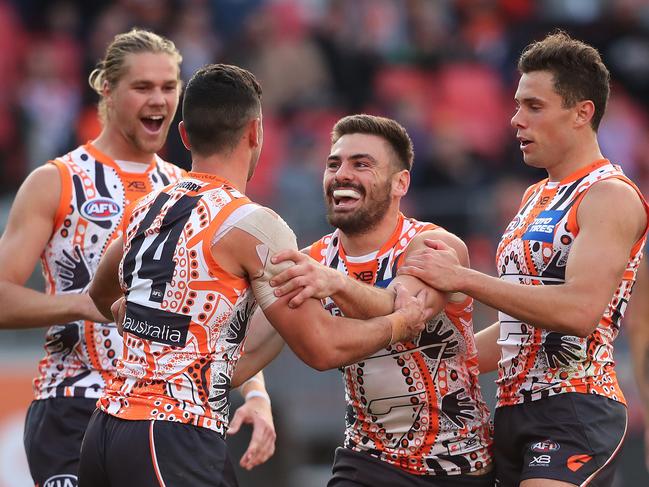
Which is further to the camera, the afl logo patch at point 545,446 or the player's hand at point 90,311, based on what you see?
the player's hand at point 90,311

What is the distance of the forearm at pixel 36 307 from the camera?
19.7 ft

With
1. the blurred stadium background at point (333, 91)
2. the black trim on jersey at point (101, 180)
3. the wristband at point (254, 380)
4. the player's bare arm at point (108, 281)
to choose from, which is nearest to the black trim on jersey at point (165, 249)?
the player's bare arm at point (108, 281)

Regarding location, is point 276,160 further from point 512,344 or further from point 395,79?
point 512,344

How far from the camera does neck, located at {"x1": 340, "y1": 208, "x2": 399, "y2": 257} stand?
5863 millimetres

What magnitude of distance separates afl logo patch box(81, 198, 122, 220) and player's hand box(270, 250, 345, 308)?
5.85 ft

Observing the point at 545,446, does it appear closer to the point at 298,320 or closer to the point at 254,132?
the point at 298,320

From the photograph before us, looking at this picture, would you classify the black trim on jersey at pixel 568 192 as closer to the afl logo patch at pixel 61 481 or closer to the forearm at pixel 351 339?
the forearm at pixel 351 339

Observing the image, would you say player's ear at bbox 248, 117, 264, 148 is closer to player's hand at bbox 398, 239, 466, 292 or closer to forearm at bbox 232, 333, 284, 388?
player's hand at bbox 398, 239, 466, 292

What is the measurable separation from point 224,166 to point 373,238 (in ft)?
3.70

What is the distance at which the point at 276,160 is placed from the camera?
1298 centimetres

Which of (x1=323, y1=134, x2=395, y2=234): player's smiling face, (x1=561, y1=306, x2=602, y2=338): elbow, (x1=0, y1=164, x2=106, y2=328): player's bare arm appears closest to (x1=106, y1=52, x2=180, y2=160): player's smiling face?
(x1=0, y1=164, x2=106, y2=328): player's bare arm

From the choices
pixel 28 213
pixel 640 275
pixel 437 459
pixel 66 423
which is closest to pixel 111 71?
pixel 28 213

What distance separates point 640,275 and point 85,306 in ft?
10.9

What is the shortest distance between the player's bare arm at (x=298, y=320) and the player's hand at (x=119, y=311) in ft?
1.89
